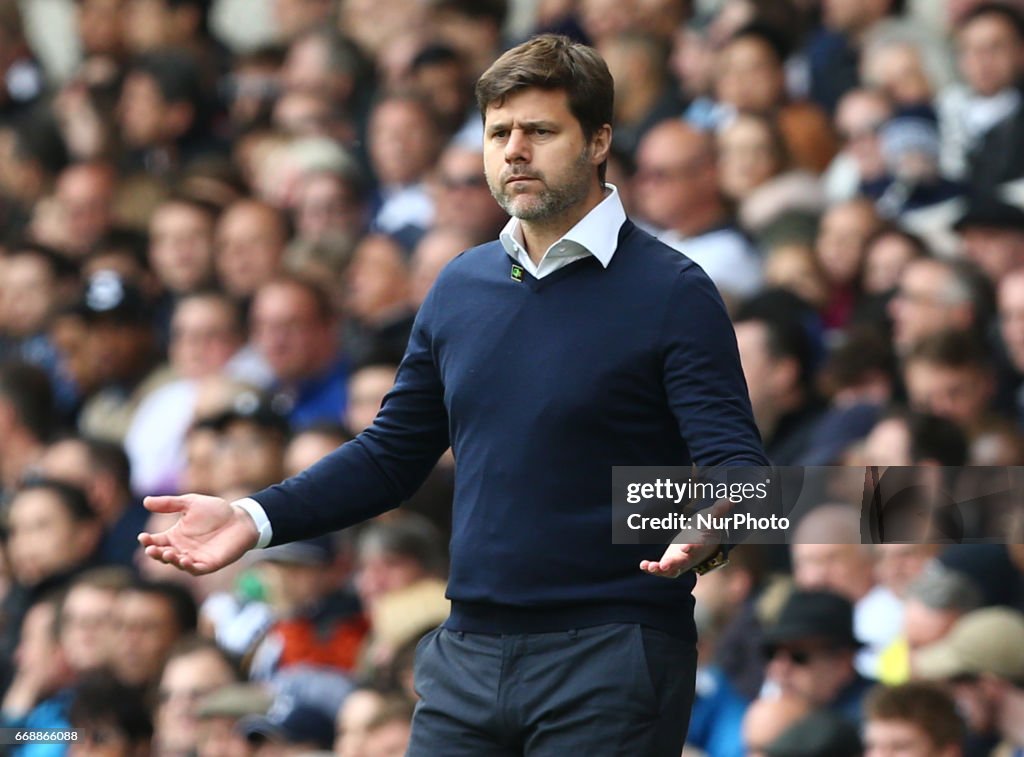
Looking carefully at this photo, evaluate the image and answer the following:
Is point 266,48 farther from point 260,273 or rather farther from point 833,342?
point 833,342

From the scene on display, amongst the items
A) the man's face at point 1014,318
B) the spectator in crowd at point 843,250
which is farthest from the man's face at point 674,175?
the man's face at point 1014,318

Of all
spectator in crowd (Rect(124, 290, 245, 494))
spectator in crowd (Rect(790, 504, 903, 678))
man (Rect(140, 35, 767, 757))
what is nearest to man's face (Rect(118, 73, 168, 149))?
spectator in crowd (Rect(124, 290, 245, 494))

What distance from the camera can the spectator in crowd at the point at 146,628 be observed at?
786cm

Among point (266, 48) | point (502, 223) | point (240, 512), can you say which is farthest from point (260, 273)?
point (240, 512)

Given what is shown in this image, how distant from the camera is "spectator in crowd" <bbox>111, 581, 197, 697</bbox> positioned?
7.86m

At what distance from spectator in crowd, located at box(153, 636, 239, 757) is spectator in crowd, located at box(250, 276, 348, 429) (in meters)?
2.32

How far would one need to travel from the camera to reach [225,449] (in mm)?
A: 8789

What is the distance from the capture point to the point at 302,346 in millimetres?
9602

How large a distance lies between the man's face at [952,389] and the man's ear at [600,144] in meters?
3.50

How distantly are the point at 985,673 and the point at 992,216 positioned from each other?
2815 mm

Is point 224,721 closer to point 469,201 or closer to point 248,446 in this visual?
point 248,446

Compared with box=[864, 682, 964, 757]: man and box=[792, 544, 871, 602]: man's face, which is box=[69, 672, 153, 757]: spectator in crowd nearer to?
box=[792, 544, 871, 602]: man's face

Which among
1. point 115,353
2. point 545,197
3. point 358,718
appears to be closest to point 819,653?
point 358,718

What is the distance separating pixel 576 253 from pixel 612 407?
33 centimetres
